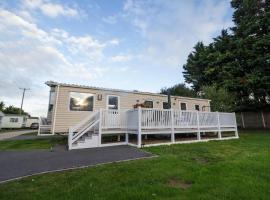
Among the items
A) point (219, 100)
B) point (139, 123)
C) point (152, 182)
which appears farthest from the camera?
point (219, 100)

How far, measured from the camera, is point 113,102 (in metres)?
12.3

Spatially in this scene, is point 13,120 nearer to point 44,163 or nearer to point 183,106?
point 183,106

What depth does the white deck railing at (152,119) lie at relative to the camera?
874 centimetres

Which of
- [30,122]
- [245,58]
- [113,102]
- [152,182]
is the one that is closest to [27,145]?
[113,102]

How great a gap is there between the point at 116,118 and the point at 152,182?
571cm

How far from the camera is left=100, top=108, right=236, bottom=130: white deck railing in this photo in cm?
874

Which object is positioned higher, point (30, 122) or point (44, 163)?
point (30, 122)

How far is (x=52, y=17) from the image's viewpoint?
37.0 feet

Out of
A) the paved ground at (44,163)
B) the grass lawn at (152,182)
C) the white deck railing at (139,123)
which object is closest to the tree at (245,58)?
the white deck railing at (139,123)

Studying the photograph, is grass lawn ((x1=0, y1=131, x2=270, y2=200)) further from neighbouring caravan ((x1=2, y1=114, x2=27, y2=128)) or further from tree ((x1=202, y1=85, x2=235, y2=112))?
neighbouring caravan ((x1=2, y1=114, x2=27, y2=128))

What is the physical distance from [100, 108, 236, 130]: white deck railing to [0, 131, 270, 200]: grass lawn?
3.55 m

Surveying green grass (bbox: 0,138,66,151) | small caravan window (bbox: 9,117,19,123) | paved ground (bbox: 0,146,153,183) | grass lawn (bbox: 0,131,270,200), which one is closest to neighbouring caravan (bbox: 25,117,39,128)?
small caravan window (bbox: 9,117,19,123)

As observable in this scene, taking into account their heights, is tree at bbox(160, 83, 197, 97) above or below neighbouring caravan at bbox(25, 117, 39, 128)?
above

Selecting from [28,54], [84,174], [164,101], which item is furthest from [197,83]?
[84,174]
